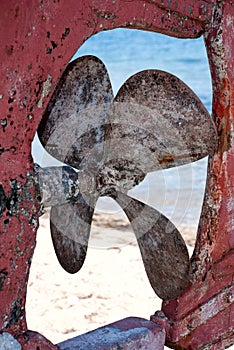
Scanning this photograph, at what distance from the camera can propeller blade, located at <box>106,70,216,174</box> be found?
2.93 meters

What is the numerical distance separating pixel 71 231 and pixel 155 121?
62cm

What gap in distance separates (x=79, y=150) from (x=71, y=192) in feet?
0.98

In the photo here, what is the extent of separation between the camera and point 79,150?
2.94 m

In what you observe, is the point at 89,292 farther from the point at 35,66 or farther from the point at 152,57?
the point at 152,57

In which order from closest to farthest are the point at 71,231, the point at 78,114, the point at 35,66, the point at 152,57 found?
the point at 35,66
the point at 78,114
the point at 71,231
the point at 152,57

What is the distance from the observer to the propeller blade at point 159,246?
3105 mm

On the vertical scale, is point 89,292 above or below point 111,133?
below

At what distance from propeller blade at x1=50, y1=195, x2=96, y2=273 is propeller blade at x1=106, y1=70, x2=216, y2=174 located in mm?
271

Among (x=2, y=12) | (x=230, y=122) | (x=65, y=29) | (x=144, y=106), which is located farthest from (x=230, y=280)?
(x=2, y=12)

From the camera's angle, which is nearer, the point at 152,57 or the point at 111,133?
the point at 111,133

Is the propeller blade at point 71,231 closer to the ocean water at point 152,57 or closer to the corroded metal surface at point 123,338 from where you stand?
the corroded metal surface at point 123,338

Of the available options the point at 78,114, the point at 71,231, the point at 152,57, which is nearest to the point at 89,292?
the point at 71,231

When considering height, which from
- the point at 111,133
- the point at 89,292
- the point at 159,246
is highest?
the point at 111,133

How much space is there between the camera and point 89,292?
20.1ft
